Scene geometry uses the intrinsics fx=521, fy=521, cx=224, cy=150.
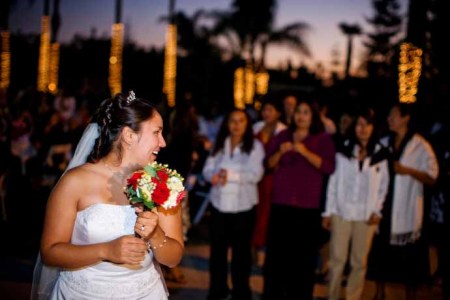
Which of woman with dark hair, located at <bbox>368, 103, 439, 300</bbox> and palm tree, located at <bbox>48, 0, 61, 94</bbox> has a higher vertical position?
palm tree, located at <bbox>48, 0, 61, 94</bbox>

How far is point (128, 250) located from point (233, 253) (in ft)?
11.7

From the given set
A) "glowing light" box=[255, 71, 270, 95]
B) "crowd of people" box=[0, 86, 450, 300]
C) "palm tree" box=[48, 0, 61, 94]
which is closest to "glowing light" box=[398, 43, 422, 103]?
"crowd of people" box=[0, 86, 450, 300]

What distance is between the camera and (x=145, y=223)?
273 cm

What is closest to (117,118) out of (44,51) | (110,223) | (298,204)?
(110,223)

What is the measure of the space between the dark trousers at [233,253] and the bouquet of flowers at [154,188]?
11.1 ft

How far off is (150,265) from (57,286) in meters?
0.59

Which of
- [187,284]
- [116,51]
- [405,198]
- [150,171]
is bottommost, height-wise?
[187,284]

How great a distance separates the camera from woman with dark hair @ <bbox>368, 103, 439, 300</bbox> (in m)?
6.22

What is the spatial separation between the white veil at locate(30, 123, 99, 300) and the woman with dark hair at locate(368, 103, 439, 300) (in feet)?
12.6

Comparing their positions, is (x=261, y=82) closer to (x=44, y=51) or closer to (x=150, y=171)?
(x=44, y=51)

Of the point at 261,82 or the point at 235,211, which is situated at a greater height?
the point at 261,82

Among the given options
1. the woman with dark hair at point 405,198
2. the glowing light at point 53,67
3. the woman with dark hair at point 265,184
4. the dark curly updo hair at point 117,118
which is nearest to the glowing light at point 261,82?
the glowing light at point 53,67

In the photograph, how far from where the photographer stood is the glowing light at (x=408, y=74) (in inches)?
462

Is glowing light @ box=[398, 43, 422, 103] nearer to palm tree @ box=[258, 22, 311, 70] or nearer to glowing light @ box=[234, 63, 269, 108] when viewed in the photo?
glowing light @ box=[234, 63, 269, 108]
